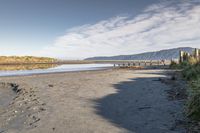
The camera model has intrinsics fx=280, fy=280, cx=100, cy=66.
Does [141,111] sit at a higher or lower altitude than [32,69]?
lower

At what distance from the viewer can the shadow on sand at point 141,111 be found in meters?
7.93

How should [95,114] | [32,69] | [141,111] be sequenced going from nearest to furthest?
[95,114], [141,111], [32,69]

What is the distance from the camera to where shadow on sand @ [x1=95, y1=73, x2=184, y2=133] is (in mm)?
7934

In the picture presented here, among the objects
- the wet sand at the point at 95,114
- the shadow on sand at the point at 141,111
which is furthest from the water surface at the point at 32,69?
the shadow on sand at the point at 141,111

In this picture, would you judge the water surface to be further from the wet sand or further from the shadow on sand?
the shadow on sand

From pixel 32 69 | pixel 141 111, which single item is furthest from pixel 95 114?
pixel 32 69

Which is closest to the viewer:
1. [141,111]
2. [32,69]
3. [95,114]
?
[95,114]

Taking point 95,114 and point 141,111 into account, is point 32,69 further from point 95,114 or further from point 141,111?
point 141,111

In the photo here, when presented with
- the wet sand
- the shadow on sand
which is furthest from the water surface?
Answer: the shadow on sand

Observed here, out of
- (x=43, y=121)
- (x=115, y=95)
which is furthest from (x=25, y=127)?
(x=115, y=95)

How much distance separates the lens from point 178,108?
10016mm

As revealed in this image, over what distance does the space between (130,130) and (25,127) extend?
3.24 meters

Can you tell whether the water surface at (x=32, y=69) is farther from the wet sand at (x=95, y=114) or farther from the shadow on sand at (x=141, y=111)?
the shadow on sand at (x=141, y=111)

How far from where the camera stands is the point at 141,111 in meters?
9.81
